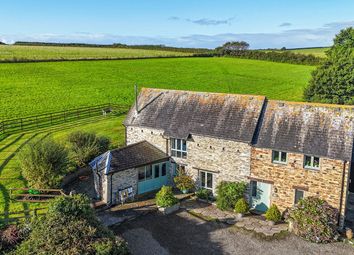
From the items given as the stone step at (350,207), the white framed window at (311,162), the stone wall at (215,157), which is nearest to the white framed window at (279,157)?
the white framed window at (311,162)

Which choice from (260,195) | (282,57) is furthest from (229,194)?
(282,57)

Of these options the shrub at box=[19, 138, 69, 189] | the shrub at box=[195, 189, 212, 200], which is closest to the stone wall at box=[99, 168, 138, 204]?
the shrub at box=[19, 138, 69, 189]

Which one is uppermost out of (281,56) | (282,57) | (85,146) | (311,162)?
(281,56)

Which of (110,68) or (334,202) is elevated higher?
(110,68)

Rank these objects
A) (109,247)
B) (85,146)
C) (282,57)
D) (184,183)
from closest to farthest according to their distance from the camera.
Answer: (109,247), (184,183), (85,146), (282,57)

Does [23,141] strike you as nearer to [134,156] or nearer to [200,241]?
[134,156]

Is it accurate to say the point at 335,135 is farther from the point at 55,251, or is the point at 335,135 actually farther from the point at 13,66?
the point at 13,66

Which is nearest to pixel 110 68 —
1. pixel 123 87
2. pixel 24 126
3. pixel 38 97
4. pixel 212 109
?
pixel 123 87
